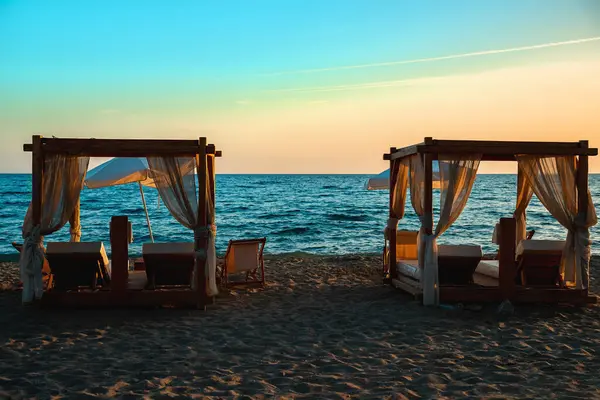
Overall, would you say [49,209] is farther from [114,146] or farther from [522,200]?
[522,200]

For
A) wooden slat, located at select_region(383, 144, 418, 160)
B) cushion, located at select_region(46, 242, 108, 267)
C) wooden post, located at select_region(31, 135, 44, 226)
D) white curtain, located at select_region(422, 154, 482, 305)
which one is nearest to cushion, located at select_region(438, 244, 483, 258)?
white curtain, located at select_region(422, 154, 482, 305)

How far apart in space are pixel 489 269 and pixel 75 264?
213 inches

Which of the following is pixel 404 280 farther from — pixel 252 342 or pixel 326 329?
pixel 252 342

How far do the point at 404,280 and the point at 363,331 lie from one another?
2331 mm

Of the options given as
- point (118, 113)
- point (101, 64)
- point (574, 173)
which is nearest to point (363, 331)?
point (574, 173)

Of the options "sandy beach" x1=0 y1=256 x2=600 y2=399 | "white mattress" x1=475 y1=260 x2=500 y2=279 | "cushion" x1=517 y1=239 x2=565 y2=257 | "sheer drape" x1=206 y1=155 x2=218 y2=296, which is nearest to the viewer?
"sandy beach" x1=0 y1=256 x2=600 y2=399

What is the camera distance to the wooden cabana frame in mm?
6676

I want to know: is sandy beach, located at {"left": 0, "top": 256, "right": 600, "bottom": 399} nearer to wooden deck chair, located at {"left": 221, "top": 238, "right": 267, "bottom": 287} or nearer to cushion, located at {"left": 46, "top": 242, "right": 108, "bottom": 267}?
wooden deck chair, located at {"left": 221, "top": 238, "right": 267, "bottom": 287}

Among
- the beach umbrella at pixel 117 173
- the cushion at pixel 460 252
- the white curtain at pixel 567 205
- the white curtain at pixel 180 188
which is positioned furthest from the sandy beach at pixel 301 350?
the beach umbrella at pixel 117 173

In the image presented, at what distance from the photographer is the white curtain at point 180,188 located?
6883 mm

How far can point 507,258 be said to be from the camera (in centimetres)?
709

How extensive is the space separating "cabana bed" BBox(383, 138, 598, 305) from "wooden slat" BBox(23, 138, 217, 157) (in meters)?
3.01

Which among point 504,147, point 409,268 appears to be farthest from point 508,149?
point 409,268

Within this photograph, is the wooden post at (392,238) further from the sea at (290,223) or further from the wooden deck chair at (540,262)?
the sea at (290,223)
